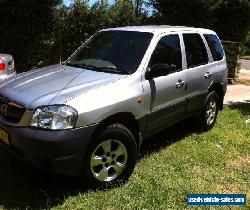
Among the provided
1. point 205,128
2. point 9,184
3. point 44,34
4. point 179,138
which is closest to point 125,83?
point 9,184

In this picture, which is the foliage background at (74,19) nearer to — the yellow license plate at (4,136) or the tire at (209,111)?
the tire at (209,111)

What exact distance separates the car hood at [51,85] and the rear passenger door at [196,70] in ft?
5.57

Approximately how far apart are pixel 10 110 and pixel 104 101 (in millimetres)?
1051

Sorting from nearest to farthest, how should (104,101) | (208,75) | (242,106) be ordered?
(104,101) < (208,75) < (242,106)

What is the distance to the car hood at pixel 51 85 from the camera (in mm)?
4391

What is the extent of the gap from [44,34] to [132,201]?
8.07 metres

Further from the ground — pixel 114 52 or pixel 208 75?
pixel 114 52

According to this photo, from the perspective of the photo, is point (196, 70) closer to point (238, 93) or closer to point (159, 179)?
point (159, 179)

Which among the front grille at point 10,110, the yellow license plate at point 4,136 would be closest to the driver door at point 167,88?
the front grille at point 10,110

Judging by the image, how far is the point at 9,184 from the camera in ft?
15.8

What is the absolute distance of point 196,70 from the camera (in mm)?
6484

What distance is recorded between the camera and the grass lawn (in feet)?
14.8

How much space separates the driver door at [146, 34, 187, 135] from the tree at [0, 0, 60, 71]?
6.00m

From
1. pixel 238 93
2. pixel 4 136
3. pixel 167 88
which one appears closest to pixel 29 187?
pixel 4 136
